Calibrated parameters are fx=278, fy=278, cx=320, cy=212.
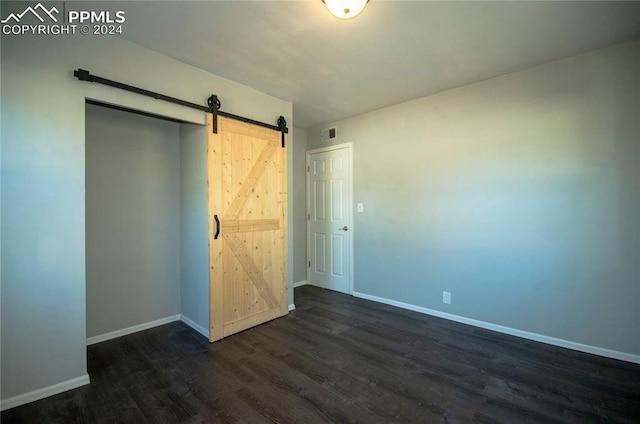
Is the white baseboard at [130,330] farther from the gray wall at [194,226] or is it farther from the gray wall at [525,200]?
the gray wall at [525,200]

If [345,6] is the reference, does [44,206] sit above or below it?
below

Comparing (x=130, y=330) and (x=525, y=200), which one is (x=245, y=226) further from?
(x=525, y=200)

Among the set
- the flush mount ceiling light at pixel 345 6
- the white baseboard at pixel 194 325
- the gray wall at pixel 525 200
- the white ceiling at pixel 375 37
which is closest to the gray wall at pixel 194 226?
the white baseboard at pixel 194 325

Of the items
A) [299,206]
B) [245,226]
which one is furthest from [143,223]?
[299,206]

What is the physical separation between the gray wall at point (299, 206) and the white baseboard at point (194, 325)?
1862mm

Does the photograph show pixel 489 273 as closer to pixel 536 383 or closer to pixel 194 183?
pixel 536 383

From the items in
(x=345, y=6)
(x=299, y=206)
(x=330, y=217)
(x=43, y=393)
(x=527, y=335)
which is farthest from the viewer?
(x=299, y=206)

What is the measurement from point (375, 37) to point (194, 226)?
2.46m

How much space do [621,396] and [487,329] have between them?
1.11m

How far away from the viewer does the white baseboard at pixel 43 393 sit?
1.79 m

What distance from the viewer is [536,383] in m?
2.07

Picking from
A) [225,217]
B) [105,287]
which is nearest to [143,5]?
[225,217]

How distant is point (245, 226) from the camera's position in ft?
9.93

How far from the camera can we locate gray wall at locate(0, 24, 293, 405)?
1.78m
